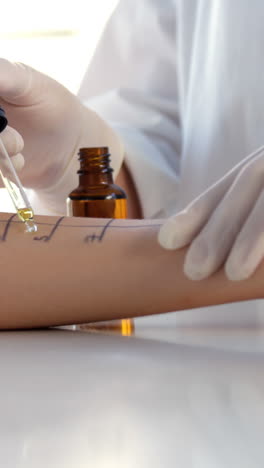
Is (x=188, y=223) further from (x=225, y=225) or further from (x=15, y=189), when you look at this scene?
(x=15, y=189)

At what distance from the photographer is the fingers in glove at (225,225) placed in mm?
609

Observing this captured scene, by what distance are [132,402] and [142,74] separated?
1123mm

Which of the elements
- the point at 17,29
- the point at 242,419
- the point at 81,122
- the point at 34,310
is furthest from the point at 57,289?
the point at 17,29

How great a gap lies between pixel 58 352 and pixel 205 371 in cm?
13

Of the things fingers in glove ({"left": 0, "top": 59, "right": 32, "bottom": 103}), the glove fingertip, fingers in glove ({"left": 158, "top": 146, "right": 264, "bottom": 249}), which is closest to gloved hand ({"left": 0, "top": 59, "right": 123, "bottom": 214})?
fingers in glove ({"left": 0, "top": 59, "right": 32, "bottom": 103})

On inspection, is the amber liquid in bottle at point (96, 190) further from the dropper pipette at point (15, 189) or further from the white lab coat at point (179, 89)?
the white lab coat at point (179, 89)

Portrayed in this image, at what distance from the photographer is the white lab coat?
121cm

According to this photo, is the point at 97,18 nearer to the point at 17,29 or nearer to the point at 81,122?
the point at 81,122

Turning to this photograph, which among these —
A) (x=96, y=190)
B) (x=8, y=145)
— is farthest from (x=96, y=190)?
(x=8, y=145)

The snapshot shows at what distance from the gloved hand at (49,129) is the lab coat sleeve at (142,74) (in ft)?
0.84

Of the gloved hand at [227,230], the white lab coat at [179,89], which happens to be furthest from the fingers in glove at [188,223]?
the white lab coat at [179,89]

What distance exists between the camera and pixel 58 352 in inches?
21.3

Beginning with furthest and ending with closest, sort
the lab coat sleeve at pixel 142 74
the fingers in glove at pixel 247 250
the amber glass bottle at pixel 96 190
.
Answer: the lab coat sleeve at pixel 142 74 → the amber glass bottle at pixel 96 190 → the fingers in glove at pixel 247 250

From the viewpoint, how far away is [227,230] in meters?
0.62
